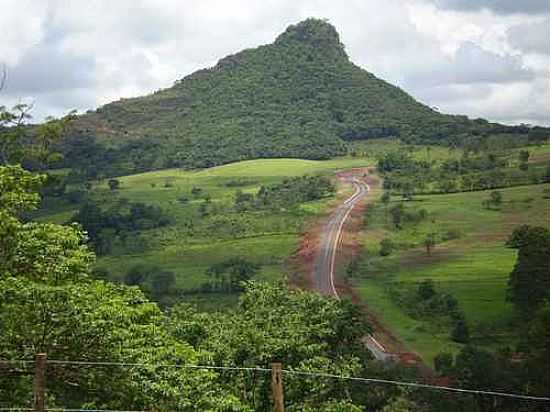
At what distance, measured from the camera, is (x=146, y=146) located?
142 metres

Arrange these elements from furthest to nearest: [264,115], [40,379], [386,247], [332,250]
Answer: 1. [264,115]
2. [332,250]
3. [386,247]
4. [40,379]

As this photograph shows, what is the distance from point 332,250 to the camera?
78062 millimetres

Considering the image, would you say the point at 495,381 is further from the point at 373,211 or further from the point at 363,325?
the point at 373,211

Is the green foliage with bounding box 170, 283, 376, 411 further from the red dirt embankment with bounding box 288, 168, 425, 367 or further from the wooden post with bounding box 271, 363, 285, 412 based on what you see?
the red dirt embankment with bounding box 288, 168, 425, 367

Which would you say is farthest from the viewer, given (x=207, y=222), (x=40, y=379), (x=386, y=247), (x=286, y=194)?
(x=286, y=194)

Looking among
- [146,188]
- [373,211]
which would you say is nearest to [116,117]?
[146,188]

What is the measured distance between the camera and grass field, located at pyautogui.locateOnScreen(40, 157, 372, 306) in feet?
251

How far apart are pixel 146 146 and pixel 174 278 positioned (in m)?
74.2

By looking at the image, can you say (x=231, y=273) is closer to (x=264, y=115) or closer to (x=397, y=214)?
(x=397, y=214)

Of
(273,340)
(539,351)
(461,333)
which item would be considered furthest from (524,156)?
(273,340)

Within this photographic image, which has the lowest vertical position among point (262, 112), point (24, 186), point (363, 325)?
point (363, 325)

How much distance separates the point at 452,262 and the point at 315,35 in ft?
419

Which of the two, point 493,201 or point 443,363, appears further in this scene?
point 493,201

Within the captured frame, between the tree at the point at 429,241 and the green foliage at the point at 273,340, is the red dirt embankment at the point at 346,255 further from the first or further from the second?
the green foliage at the point at 273,340
